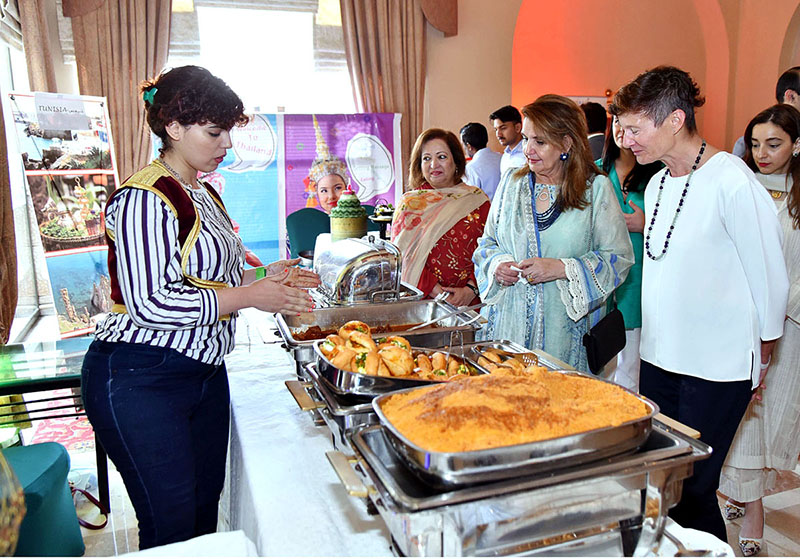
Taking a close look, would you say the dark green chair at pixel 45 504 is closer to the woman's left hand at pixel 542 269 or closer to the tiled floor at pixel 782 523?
the woman's left hand at pixel 542 269

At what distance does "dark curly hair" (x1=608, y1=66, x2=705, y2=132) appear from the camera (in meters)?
1.43

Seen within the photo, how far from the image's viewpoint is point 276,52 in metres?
5.19

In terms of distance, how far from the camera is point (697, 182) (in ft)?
4.79

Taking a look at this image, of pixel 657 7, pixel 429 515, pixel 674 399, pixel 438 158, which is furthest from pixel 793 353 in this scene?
pixel 657 7

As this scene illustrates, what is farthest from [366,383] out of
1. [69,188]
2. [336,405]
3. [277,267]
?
[69,188]

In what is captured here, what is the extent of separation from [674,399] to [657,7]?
20.5ft

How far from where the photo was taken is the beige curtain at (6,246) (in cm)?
350

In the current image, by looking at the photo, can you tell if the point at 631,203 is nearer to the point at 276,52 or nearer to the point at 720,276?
the point at 720,276

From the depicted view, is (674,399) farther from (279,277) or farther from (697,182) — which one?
(279,277)

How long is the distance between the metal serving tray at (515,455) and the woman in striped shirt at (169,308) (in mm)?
627

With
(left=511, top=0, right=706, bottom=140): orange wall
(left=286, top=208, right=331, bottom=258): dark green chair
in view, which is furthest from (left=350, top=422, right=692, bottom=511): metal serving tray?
(left=511, top=0, right=706, bottom=140): orange wall

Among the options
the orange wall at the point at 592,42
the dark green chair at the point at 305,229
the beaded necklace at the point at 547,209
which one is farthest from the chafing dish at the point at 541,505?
the orange wall at the point at 592,42

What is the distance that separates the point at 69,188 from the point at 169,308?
2685 millimetres

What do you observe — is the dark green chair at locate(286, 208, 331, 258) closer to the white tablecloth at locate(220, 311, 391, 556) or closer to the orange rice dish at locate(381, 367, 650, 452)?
the white tablecloth at locate(220, 311, 391, 556)
